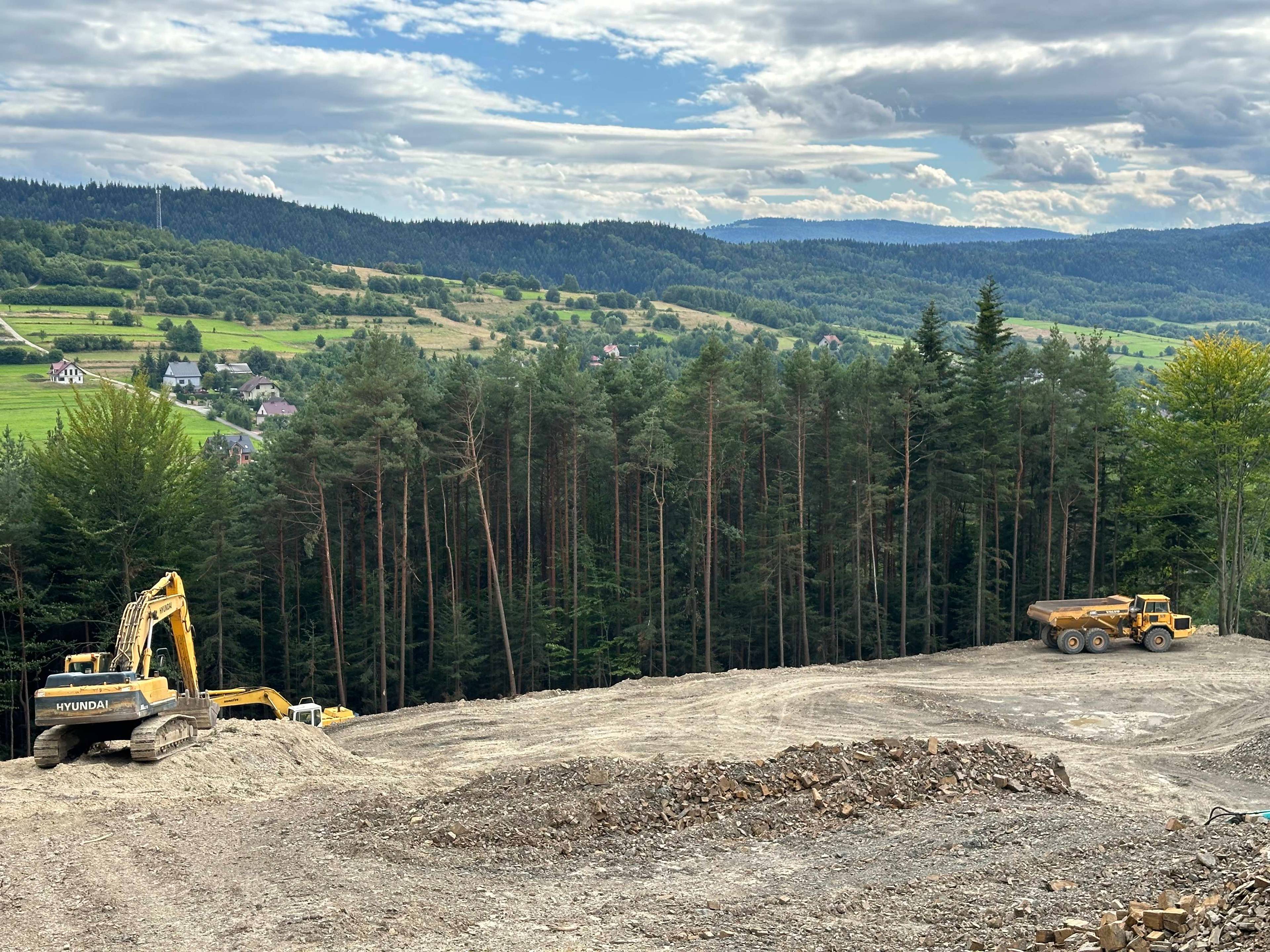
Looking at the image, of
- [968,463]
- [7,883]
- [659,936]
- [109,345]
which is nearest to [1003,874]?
[659,936]

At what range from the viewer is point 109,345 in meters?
118

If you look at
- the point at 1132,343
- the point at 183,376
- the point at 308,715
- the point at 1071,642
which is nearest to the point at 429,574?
the point at 308,715

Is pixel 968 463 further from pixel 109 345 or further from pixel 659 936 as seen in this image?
pixel 109 345

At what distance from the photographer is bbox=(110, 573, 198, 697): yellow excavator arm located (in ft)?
71.3

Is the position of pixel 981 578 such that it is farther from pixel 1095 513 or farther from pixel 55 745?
pixel 55 745

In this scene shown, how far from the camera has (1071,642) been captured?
33.1 meters

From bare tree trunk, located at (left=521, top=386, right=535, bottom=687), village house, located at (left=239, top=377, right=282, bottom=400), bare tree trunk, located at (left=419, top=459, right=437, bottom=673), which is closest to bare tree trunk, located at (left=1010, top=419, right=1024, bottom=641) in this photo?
bare tree trunk, located at (left=521, top=386, right=535, bottom=687)

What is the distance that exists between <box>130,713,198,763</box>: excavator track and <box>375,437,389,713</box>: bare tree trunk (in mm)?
13053

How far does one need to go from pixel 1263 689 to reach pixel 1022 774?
13.8 meters

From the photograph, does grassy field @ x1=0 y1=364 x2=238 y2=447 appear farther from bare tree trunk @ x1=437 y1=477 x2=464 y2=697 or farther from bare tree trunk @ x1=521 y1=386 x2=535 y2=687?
bare tree trunk @ x1=521 y1=386 x2=535 y2=687

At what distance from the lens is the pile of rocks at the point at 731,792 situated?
16547 mm

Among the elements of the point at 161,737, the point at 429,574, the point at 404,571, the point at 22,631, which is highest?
the point at 404,571

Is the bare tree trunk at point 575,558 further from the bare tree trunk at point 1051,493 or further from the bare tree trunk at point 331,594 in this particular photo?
the bare tree trunk at point 1051,493

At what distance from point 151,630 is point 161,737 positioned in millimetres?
2613
